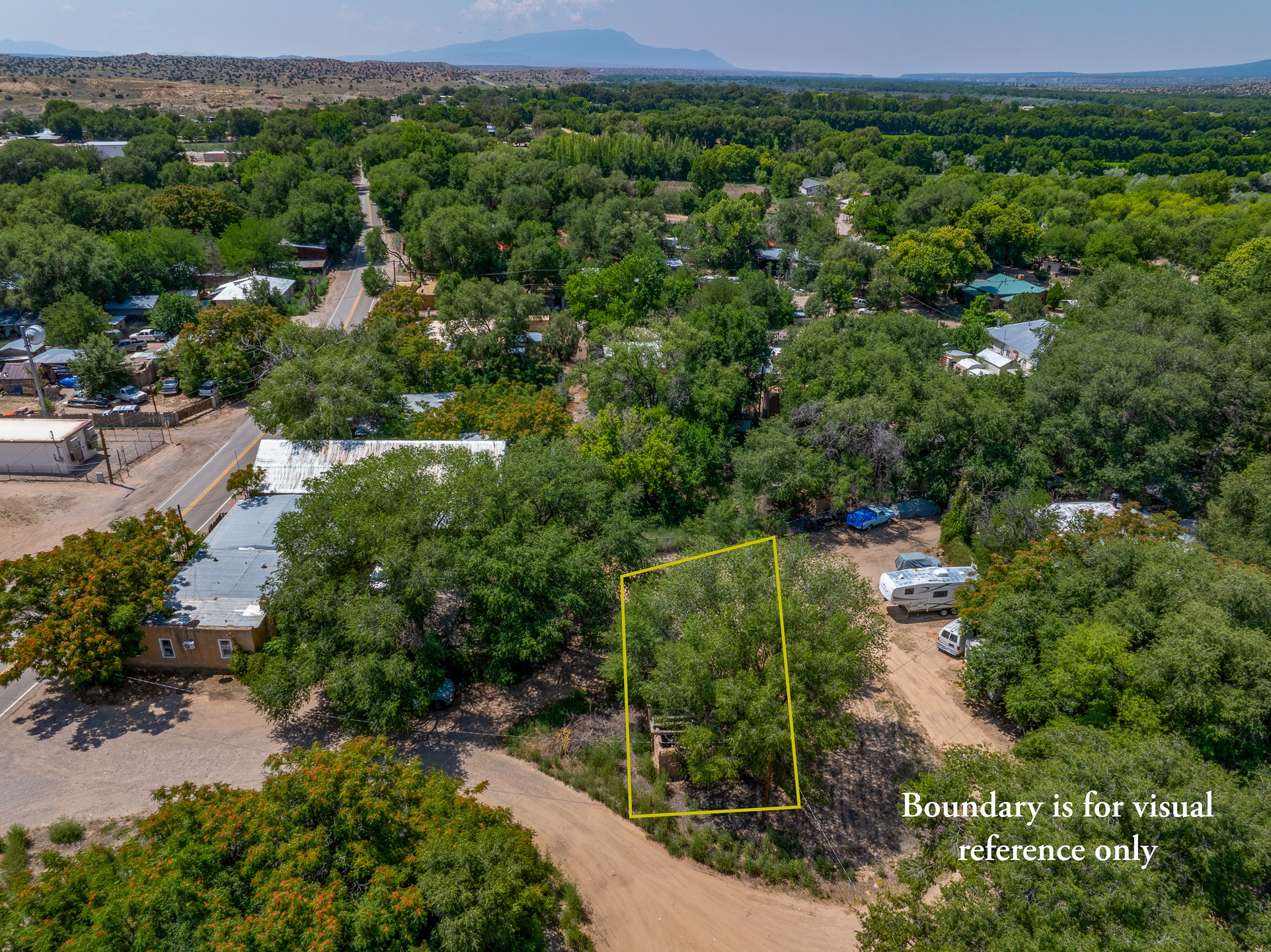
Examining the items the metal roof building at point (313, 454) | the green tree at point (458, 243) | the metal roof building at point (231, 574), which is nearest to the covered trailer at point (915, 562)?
the metal roof building at point (313, 454)

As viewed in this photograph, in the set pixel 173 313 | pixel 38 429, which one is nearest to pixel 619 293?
pixel 173 313

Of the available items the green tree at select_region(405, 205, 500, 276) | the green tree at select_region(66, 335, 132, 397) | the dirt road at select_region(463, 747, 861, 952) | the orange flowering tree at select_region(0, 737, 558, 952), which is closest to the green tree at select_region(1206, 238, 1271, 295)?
the dirt road at select_region(463, 747, 861, 952)

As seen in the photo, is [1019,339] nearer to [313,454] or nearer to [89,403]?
[313,454]

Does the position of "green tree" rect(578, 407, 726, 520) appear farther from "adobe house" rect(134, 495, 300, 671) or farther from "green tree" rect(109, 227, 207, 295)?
"green tree" rect(109, 227, 207, 295)

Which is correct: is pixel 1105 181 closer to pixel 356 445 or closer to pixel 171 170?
pixel 356 445

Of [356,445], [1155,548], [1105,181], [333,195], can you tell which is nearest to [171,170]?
[333,195]
